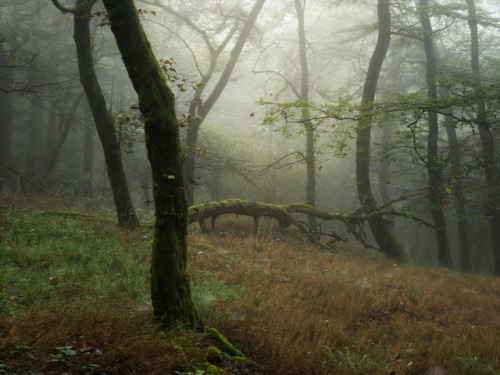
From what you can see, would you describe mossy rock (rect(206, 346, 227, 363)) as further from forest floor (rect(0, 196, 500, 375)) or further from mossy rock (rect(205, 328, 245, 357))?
mossy rock (rect(205, 328, 245, 357))

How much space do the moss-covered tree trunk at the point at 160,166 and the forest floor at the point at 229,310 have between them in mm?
387

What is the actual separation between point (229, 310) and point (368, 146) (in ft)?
31.3

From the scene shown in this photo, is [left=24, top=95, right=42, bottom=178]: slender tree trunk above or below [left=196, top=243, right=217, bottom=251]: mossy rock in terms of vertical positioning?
above

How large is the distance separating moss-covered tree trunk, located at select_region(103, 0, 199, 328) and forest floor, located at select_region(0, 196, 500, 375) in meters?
0.39

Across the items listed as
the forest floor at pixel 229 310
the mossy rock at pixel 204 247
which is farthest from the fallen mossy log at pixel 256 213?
the mossy rock at pixel 204 247

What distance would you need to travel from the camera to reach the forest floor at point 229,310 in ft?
9.78

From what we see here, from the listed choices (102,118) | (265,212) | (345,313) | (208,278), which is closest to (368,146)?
(265,212)

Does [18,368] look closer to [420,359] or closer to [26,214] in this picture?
[420,359]

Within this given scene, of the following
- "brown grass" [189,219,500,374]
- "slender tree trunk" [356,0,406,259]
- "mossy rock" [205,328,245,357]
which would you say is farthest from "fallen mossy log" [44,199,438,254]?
"mossy rock" [205,328,245,357]

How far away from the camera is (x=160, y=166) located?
12.9 feet

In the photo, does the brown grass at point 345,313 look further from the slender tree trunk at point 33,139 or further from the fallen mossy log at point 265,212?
the slender tree trunk at point 33,139

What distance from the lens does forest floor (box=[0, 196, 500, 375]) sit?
117 inches

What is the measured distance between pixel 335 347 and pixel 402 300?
11.0ft

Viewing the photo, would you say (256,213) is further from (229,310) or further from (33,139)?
(33,139)
